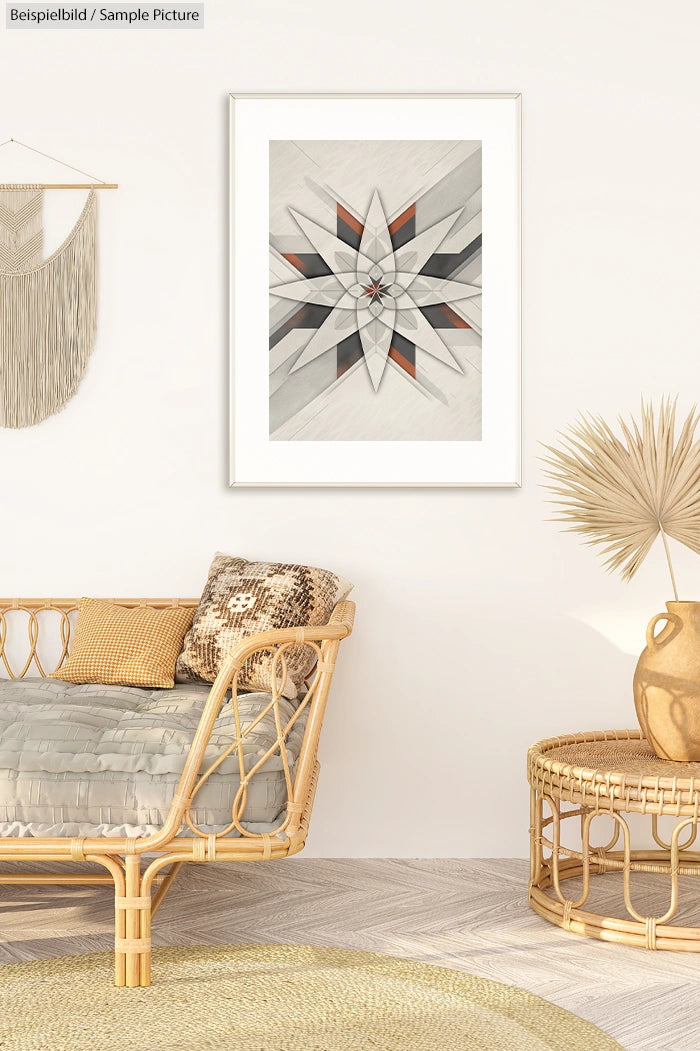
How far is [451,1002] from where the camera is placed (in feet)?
6.19

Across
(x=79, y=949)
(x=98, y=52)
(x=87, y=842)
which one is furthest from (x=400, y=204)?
(x=79, y=949)

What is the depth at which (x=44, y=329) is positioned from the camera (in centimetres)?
283

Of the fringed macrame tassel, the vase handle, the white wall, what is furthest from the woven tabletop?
the fringed macrame tassel

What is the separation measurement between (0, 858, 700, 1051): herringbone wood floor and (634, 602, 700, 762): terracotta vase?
0.44 metres

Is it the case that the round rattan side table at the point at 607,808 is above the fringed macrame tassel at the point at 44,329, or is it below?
below

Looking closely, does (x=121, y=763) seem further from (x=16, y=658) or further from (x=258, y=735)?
(x=16, y=658)

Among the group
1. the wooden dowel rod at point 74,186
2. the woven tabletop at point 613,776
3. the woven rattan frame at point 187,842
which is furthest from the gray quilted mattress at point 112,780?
the wooden dowel rod at point 74,186

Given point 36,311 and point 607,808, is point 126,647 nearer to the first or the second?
point 36,311

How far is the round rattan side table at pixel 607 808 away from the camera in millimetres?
2107

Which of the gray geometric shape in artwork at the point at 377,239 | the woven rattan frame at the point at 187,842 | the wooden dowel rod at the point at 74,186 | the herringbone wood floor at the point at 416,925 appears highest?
the wooden dowel rod at the point at 74,186

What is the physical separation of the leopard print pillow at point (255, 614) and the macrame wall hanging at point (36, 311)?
792 millimetres

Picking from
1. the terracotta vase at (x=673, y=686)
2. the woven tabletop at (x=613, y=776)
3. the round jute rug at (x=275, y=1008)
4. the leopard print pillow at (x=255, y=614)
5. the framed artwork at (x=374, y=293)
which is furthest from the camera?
the framed artwork at (x=374, y=293)

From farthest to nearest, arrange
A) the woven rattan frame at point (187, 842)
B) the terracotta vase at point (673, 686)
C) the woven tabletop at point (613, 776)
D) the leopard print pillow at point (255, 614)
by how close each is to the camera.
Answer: the leopard print pillow at point (255, 614) < the terracotta vase at point (673, 686) < the woven tabletop at point (613, 776) < the woven rattan frame at point (187, 842)

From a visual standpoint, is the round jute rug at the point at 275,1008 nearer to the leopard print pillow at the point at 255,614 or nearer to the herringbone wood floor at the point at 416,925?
the herringbone wood floor at the point at 416,925
